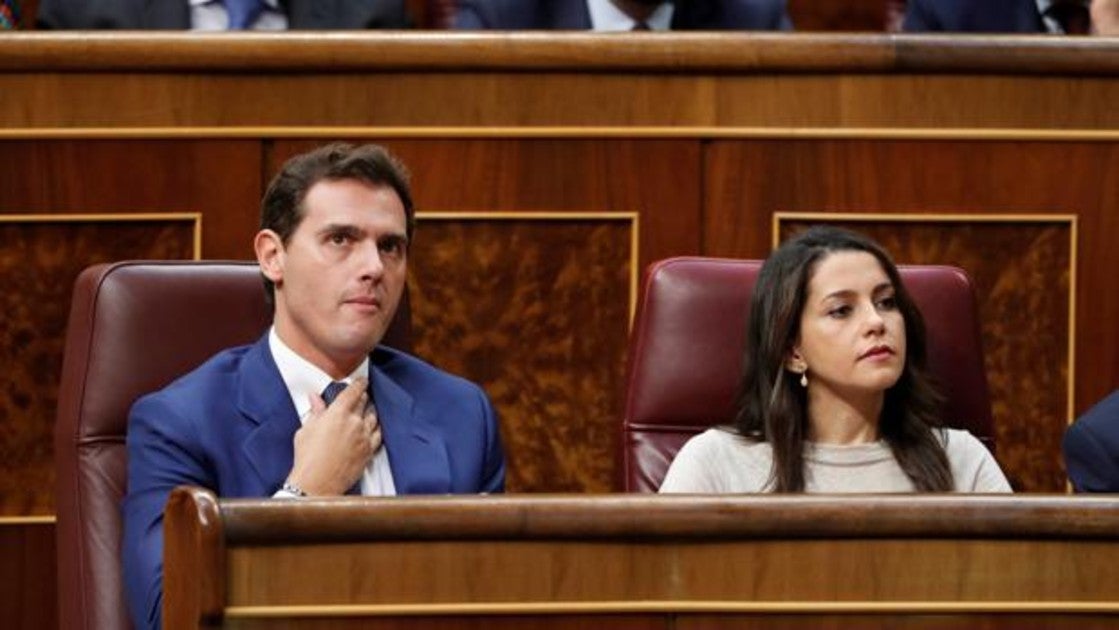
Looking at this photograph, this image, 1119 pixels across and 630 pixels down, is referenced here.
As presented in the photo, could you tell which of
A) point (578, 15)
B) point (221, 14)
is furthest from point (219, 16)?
point (578, 15)

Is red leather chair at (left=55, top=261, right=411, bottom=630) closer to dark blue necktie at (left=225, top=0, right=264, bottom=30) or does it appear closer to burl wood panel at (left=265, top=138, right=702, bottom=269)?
burl wood panel at (left=265, top=138, right=702, bottom=269)

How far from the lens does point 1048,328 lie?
188 cm

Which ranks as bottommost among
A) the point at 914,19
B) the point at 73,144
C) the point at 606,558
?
the point at 606,558

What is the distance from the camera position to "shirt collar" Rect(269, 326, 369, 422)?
1.44m

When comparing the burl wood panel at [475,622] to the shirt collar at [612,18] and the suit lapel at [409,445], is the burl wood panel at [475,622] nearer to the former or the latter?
the suit lapel at [409,445]

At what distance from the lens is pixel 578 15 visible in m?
2.20

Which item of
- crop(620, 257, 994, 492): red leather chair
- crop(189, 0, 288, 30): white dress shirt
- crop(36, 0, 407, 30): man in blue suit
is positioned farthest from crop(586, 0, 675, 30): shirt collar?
crop(620, 257, 994, 492): red leather chair

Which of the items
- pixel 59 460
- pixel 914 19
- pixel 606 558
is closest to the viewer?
pixel 606 558

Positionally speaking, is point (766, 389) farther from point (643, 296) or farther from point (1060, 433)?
point (1060, 433)

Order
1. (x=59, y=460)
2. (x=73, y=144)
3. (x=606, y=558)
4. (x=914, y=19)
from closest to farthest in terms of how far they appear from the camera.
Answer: (x=606, y=558) → (x=59, y=460) → (x=73, y=144) → (x=914, y=19)

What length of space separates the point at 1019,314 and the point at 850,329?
33 centimetres

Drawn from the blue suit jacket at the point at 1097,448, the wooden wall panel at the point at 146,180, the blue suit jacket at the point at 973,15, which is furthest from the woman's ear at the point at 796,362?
the blue suit jacket at the point at 973,15

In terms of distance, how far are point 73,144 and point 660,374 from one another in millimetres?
548

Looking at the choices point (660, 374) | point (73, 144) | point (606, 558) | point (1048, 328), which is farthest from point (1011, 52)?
point (606, 558)
